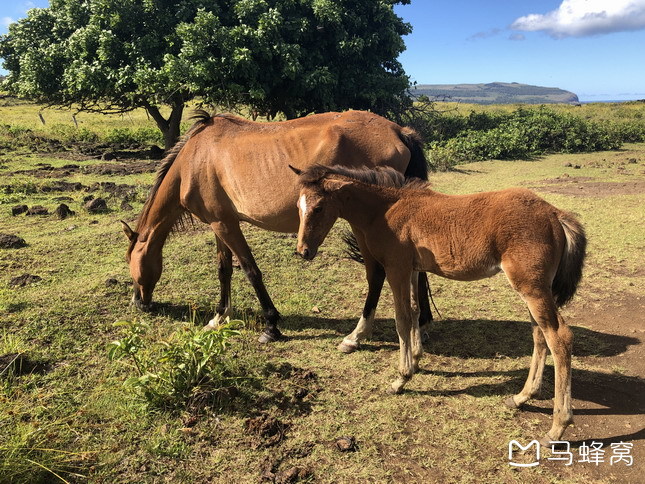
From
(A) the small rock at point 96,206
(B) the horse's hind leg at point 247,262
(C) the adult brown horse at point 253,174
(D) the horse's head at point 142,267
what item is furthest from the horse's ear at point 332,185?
(A) the small rock at point 96,206

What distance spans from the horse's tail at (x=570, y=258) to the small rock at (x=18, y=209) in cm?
1106

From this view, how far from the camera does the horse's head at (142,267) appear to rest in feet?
17.6

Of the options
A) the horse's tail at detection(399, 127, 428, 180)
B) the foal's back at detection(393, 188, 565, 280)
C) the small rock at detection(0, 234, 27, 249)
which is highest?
the horse's tail at detection(399, 127, 428, 180)

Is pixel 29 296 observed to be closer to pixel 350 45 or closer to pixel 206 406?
pixel 206 406

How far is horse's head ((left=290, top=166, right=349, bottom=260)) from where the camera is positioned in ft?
12.4

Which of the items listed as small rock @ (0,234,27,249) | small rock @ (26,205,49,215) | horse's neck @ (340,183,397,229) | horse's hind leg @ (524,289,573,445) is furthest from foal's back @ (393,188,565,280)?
small rock @ (26,205,49,215)

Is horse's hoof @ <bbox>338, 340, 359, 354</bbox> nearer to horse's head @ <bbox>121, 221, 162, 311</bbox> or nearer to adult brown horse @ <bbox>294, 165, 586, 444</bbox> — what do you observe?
adult brown horse @ <bbox>294, 165, 586, 444</bbox>

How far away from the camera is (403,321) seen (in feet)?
12.8

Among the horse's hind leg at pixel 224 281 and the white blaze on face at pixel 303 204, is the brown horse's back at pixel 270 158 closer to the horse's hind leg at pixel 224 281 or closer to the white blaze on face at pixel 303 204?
the horse's hind leg at pixel 224 281

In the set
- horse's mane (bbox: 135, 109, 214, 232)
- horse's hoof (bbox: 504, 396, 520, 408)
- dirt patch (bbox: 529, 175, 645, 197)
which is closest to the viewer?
horse's hoof (bbox: 504, 396, 520, 408)

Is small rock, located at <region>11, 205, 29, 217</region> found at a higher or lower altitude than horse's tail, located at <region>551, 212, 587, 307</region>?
lower
